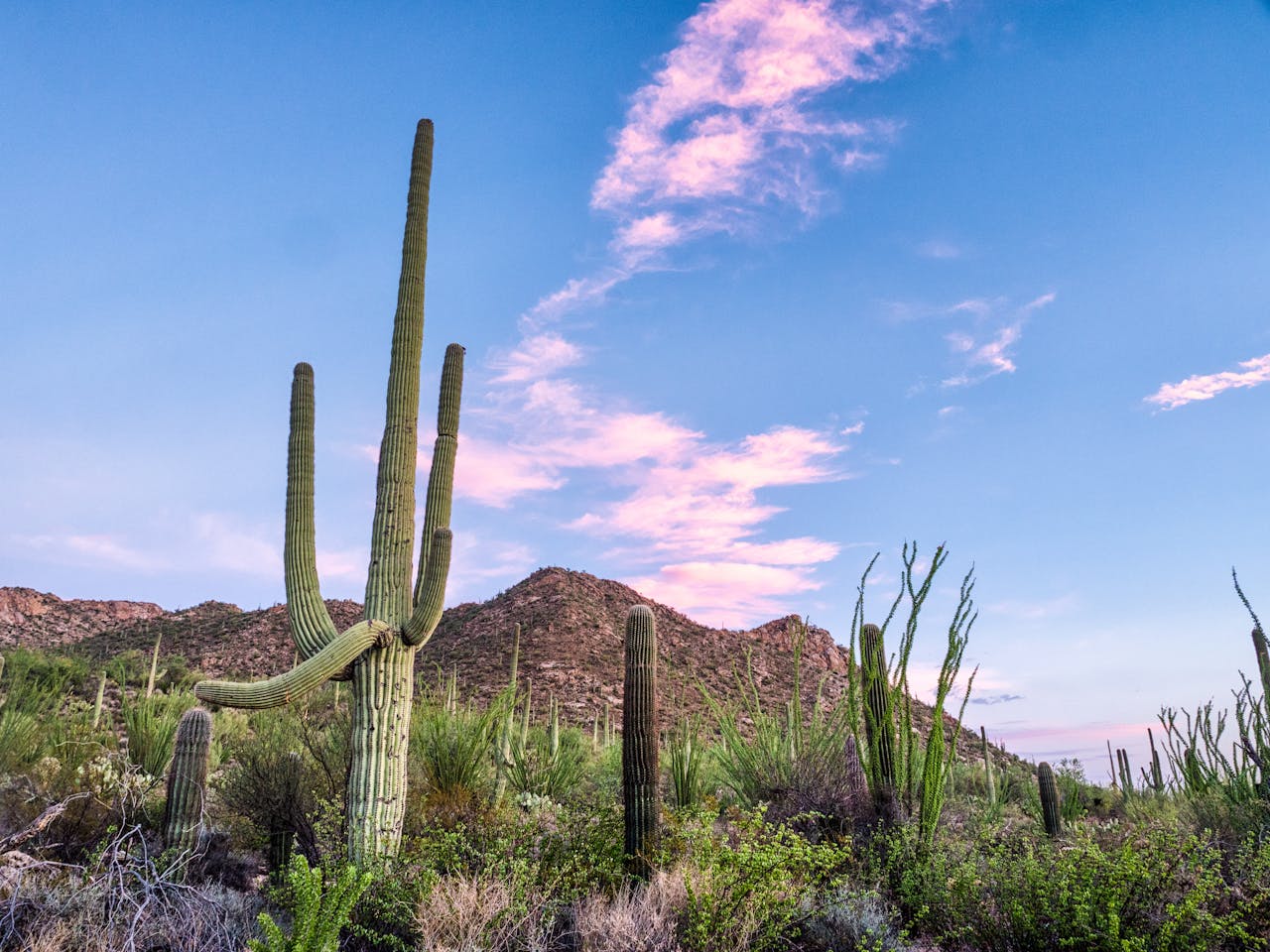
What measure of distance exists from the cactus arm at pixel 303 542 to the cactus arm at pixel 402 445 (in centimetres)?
56

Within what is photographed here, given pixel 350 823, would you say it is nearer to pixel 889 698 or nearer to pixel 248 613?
pixel 889 698

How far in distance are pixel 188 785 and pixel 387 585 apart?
8.69 feet

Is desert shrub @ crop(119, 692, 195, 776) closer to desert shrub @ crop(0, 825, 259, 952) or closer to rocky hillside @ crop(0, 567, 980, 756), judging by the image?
desert shrub @ crop(0, 825, 259, 952)

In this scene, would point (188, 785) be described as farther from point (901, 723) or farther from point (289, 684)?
point (901, 723)

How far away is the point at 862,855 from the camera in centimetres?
780

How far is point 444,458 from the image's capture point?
873cm

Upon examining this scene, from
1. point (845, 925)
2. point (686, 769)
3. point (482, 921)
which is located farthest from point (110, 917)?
point (686, 769)

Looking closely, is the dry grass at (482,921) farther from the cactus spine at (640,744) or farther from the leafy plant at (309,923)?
the cactus spine at (640,744)

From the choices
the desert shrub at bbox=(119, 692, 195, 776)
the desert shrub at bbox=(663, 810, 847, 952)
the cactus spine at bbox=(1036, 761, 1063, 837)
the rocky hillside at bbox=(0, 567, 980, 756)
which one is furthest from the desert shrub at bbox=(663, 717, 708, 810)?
the rocky hillside at bbox=(0, 567, 980, 756)

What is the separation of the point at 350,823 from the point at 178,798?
2.14 meters

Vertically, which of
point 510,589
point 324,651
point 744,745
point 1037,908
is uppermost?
point 510,589

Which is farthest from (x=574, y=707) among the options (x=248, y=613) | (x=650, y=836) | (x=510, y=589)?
(x=650, y=836)

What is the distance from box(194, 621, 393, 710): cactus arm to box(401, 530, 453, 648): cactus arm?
55cm

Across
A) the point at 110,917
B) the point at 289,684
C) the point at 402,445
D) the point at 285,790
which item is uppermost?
the point at 402,445
